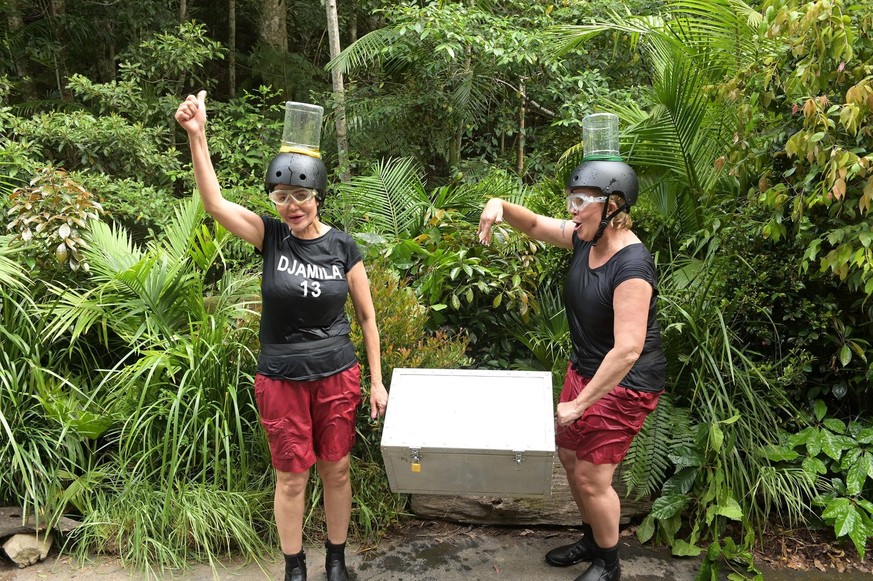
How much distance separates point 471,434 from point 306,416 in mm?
698

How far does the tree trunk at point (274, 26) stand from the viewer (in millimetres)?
8273

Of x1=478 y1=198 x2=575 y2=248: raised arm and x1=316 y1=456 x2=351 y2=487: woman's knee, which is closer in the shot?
x1=316 y1=456 x2=351 y2=487: woman's knee

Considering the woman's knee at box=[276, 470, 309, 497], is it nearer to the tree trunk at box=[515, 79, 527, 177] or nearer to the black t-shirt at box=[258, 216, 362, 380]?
the black t-shirt at box=[258, 216, 362, 380]

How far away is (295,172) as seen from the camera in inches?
104

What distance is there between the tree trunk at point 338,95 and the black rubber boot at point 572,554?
4.15 metres

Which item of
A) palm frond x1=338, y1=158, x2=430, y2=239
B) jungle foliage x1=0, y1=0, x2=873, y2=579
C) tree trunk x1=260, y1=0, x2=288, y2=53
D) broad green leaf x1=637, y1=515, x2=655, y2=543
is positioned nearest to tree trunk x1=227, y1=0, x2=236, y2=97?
tree trunk x1=260, y1=0, x2=288, y2=53

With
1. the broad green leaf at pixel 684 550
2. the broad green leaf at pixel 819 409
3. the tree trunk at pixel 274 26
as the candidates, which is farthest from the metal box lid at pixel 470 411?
the tree trunk at pixel 274 26

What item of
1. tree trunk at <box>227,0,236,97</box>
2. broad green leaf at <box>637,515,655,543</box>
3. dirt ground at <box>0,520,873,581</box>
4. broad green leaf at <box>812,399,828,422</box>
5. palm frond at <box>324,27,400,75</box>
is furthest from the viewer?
tree trunk at <box>227,0,236,97</box>

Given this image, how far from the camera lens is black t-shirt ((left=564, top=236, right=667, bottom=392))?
8.66 feet

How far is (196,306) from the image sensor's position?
12.9 ft

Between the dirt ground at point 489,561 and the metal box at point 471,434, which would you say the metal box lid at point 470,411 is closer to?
the metal box at point 471,434

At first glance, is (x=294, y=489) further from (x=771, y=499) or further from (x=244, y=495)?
(x=771, y=499)

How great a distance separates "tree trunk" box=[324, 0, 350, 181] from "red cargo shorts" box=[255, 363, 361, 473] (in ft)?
12.8

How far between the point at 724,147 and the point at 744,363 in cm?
143
